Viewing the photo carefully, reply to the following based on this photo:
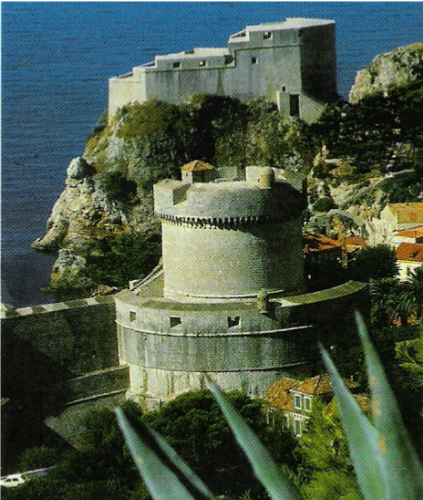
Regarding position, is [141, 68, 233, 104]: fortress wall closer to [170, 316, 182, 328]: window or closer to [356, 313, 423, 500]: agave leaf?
[170, 316, 182, 328]: window

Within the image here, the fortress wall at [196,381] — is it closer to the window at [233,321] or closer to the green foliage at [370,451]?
the window at [233,321]

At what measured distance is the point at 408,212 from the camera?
50.2 meters

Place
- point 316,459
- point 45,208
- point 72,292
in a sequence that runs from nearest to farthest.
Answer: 1. point 316,459
2. point 72,292
3. point 45,208

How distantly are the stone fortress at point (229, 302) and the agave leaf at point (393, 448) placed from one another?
25.6 m

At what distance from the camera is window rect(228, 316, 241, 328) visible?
30.1 m

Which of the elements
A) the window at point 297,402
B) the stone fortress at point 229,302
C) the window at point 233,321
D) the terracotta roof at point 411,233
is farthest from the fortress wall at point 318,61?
the window at point 297,402

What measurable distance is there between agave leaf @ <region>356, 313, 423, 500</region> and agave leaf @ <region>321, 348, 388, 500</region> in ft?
0.11

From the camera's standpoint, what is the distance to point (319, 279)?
35.1 m

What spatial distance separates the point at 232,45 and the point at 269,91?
3063 mm

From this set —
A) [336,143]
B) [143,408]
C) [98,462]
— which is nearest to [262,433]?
[98,462]

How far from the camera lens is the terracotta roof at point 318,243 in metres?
40.8

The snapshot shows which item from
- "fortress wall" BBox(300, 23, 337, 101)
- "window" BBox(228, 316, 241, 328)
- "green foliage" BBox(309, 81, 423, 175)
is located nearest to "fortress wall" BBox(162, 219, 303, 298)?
"window" BBox(228, 316, 241, 328)

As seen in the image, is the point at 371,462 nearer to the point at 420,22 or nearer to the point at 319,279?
the point at 319,279

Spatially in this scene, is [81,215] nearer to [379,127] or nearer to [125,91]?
[125,91]
